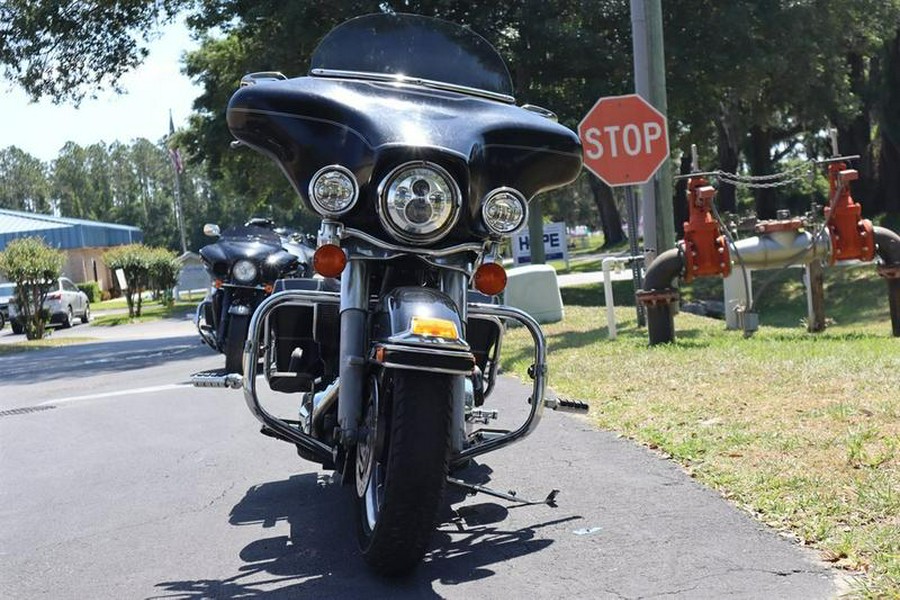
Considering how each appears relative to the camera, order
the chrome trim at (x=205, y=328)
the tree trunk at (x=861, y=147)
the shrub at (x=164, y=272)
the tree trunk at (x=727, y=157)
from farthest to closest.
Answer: the shrub at (x=164, y=272) → the tree trunk at (x=727, y=157) → the tree trunk at (x=861, y=147) → the chrome trim at (x=205, y=328)

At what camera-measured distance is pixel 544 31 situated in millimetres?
19953

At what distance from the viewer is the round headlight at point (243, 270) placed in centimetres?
941

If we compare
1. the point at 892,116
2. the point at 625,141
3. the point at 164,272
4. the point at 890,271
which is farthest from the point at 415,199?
the point at 164,272

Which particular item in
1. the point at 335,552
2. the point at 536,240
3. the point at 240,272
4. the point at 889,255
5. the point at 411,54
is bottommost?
the point at 335,552

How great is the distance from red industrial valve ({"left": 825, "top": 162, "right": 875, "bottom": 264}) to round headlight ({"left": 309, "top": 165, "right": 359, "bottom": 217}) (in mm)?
8186

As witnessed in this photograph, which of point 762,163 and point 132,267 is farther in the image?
point 762,163

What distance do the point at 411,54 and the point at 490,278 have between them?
1319mm

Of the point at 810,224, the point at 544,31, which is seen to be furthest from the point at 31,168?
the point at 810,224

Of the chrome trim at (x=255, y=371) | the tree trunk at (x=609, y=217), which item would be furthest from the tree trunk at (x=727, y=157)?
the chrome trim at (x=255, y=371)

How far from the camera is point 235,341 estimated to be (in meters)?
9.23

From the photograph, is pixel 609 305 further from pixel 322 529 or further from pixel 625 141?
pixel 322 529

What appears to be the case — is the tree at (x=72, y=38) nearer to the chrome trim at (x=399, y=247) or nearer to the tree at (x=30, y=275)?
the tree at (x=30, y=275)

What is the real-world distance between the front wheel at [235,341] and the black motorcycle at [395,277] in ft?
13.1

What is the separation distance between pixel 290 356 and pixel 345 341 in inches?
33.0
